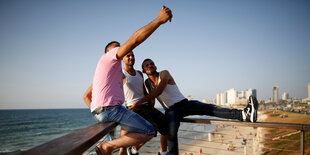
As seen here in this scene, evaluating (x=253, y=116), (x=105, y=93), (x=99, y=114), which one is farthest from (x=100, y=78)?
(x=253, y=116)

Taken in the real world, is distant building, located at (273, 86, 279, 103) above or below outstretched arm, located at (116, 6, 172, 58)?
below

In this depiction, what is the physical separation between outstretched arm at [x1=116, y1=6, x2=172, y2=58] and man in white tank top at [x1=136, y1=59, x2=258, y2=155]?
3.38ft

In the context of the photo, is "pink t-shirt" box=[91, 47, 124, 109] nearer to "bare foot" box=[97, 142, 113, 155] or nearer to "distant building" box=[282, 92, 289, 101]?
"bare foot" box=[97, 142, 113, 155]

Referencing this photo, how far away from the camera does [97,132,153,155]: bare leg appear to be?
57.3 inches

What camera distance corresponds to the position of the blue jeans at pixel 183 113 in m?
2.37

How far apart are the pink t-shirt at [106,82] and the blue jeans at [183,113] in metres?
1.04

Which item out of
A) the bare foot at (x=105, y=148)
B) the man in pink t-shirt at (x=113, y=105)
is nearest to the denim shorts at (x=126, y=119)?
the man in pink t-shirt at (x=113, y=105)

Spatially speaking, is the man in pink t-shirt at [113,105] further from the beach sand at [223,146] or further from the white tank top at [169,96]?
the beach sand at [223,146]

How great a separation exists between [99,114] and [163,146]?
4.37 feet

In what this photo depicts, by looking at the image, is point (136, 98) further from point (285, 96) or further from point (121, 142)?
point (285, 96)

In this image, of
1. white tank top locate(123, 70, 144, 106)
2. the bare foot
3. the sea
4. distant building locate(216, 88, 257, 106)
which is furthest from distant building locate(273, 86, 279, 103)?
the bare foot

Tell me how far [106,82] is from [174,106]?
132 cm

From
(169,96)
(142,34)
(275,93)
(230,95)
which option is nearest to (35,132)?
(169,96)

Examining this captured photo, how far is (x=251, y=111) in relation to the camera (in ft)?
7.07
